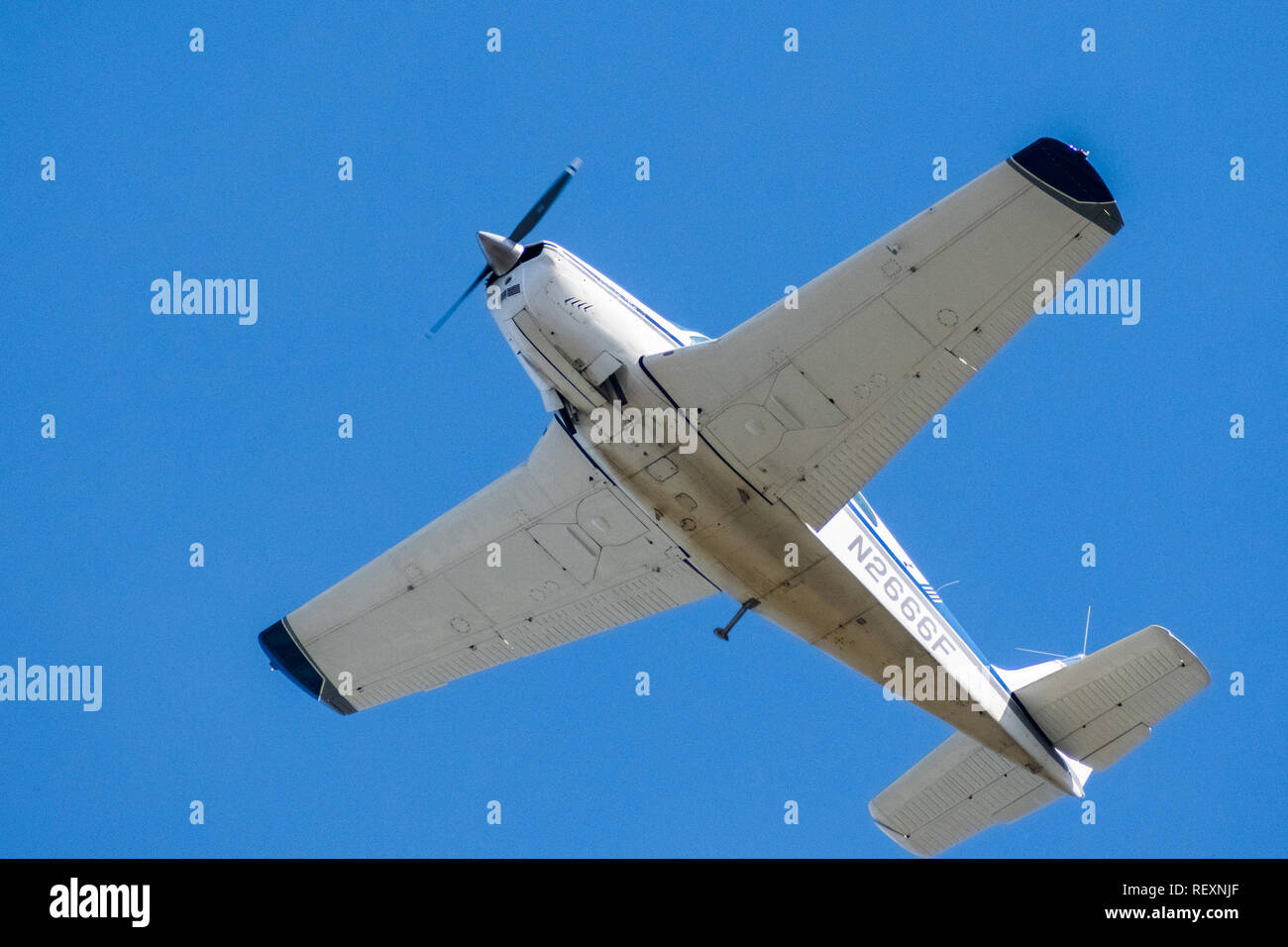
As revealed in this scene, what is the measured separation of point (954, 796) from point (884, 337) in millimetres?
7816

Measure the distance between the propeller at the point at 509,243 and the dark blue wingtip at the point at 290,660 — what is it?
649 centimetres

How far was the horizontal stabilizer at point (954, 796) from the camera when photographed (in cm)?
2003

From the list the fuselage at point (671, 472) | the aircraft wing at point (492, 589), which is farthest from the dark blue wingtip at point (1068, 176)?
the aircraft wing at point (492, 589)

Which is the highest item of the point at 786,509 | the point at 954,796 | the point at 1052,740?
the point at 786,509

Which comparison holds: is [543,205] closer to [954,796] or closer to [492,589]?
[492,589]

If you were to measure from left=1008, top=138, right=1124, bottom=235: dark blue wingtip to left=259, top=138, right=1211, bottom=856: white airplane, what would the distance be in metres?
0.02

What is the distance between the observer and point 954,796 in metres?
20.4

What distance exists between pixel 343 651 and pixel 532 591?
3.50 meters

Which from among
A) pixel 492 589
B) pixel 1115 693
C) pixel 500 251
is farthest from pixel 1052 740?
pixel 500 251

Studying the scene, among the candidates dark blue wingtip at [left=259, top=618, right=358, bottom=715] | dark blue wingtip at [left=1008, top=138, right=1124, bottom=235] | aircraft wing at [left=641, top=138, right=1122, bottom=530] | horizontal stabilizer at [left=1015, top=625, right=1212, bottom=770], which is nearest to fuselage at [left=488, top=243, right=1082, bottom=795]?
aircraft wing at [left=641, top=138, right=1122, bottom=530]

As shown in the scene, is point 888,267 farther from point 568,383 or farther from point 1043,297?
point 568,383

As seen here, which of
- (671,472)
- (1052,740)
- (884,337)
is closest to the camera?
(884,337)

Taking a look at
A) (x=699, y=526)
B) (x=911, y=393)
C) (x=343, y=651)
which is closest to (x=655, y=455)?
(x=699, y=526)

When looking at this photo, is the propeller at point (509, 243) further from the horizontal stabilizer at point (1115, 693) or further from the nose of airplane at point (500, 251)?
the horizontal stabilizer at point (1115, 693)
